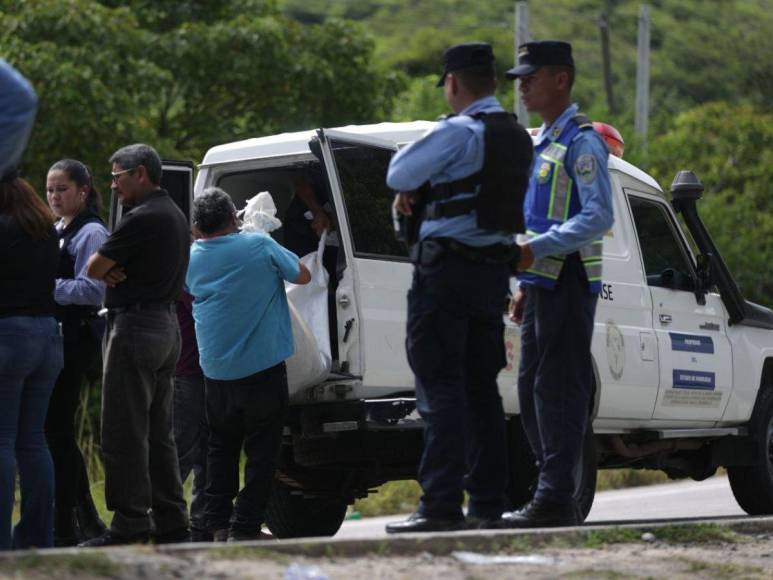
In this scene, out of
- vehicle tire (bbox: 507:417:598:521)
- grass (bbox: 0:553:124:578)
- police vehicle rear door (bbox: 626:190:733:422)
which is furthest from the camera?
police vehicle rear door (bbox: 626:190:733:422)

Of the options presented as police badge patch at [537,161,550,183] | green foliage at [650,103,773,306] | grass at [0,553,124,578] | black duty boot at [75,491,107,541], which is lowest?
black duty boot at [75,491,107,541]

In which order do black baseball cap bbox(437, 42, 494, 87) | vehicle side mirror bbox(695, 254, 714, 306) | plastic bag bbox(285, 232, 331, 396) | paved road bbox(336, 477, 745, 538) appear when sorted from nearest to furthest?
black baseball cap bbox(437, 42, 494, 87) → plastic bag bbox(285, 232, 331, 396) → vehicle side mirror bbox(695, 254, 714, 306) → paved road bbox(336, 477, 745, 538)

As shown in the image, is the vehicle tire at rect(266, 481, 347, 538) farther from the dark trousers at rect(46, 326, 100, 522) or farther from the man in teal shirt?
the dark trousers at rect(46, 326, 100, 522)

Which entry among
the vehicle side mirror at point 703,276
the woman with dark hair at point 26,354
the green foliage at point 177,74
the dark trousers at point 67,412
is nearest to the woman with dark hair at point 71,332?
the dark trousers at point 67,412

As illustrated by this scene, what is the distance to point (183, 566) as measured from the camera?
4793 millimetres

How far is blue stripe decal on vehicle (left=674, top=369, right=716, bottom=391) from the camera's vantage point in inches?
377

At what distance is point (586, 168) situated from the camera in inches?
258

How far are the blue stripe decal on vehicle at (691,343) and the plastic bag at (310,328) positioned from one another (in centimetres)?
246

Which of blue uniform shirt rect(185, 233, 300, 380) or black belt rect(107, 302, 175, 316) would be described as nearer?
black belt rect(107, 302, 175, 316)

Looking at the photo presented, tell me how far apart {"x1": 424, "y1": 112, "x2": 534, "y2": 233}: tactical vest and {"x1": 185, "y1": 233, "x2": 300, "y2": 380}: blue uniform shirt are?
1.68 metres

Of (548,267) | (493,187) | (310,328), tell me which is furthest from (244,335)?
(493,187)

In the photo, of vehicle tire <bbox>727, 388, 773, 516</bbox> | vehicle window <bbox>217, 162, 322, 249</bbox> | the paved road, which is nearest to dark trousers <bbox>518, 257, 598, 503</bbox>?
vehicle window <bbox>217, 162, 322, 249</bbox>

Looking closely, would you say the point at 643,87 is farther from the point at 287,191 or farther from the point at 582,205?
the point at 582,205

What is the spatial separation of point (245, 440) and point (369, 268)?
1048mm
